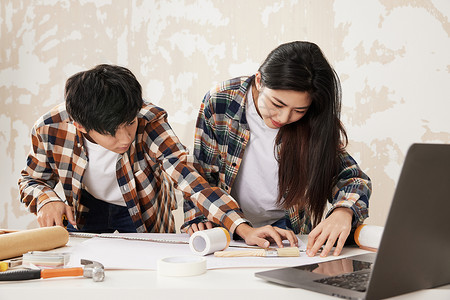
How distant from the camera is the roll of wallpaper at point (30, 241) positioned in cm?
102

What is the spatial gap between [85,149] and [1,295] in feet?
3.01

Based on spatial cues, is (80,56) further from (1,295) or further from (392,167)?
(1,295)

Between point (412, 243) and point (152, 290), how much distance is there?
41 centimetres

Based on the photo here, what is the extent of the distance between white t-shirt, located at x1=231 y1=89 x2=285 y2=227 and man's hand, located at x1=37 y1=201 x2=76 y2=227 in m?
0.54

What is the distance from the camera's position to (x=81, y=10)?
260 cm

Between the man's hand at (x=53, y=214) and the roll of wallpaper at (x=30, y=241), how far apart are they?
284 mm

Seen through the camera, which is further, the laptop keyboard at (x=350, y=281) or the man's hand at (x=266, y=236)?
the man's hand at (x=266, y=236)

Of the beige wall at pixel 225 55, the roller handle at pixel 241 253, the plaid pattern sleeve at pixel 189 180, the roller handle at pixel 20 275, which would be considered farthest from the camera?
the beige wall at pixel 225 55

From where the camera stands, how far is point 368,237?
48.1 inches

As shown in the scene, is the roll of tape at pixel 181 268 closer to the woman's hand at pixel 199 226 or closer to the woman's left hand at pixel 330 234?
the woman's left hand at pixel 330 234

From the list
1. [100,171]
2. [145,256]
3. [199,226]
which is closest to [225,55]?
[100,171]

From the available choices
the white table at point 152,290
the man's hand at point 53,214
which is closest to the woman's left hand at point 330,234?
the white table at point 152,290

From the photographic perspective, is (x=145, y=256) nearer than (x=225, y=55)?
Yes

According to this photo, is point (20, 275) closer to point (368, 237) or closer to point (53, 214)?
point (53, 214)
